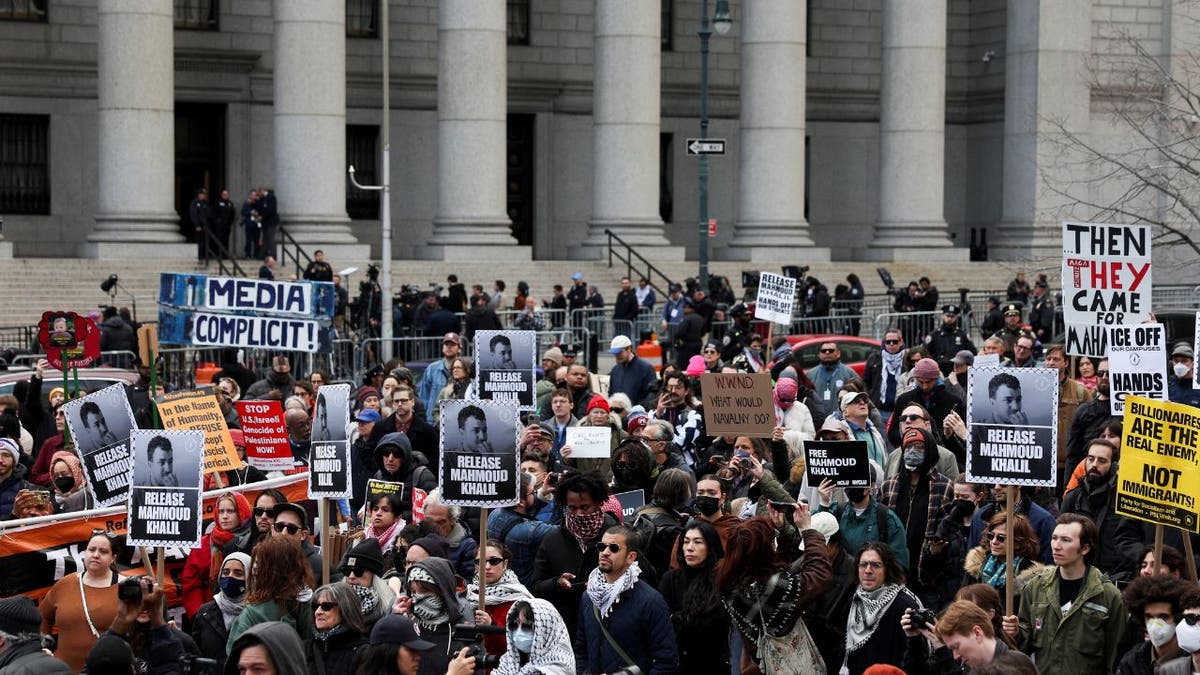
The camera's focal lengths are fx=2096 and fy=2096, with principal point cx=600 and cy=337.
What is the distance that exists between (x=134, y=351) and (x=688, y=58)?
24.2 meters

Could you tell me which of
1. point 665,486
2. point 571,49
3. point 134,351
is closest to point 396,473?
point 665,486

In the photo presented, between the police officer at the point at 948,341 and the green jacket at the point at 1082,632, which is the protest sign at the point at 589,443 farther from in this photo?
the police officer at the point at 948,341

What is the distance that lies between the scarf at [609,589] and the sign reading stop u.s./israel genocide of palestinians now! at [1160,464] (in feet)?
9.49

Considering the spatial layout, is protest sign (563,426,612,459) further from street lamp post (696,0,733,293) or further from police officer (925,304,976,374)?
street lamp post (696,0,733,293)

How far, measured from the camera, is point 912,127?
43344 millimetres

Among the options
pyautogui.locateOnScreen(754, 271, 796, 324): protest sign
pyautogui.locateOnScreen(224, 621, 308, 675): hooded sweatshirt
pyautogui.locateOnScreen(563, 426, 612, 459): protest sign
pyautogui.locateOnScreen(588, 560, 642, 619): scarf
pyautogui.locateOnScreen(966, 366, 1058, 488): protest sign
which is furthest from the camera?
pyautogui.locateOnScreen(754, 271, 796, 324): protest sign

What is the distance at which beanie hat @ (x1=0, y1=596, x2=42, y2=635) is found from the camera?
966cm

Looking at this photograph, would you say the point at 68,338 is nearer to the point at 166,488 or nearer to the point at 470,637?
the point at 166,488

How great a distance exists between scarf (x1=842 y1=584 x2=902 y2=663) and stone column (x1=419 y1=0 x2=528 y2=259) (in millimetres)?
28823

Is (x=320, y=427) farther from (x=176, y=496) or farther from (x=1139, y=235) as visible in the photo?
(x=1139, y=235)

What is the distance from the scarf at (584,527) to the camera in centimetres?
1168

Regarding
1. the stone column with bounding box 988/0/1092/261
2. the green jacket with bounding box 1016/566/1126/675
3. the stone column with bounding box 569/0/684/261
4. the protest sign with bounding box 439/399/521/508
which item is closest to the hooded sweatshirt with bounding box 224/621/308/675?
the protest sign with bounding box 439/399/521/508

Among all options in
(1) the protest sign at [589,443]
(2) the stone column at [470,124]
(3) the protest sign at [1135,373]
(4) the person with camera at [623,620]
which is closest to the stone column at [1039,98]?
(2) the stone column at [470,124]

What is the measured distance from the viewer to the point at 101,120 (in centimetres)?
3650
